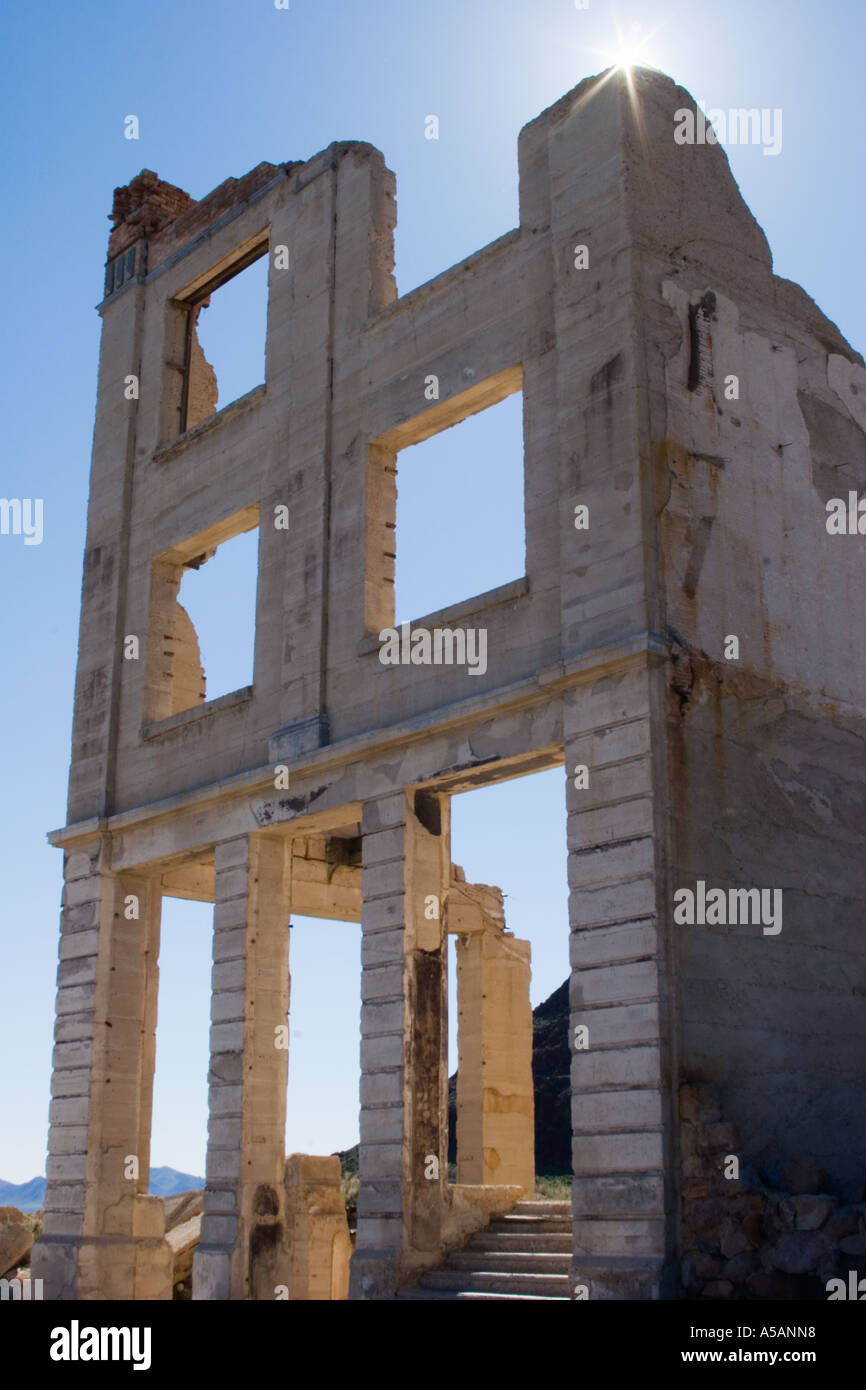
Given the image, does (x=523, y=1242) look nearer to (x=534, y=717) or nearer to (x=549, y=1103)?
(x=534, y=717)

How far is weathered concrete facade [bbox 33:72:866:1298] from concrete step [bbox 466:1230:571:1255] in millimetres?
506

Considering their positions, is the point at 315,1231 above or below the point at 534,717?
below

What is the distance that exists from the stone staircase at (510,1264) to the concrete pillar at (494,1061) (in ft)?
13.8

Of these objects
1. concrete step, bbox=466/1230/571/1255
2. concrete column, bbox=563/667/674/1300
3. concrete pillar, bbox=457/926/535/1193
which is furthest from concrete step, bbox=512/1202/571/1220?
concrete pillar, bbox=457/926/535/1193

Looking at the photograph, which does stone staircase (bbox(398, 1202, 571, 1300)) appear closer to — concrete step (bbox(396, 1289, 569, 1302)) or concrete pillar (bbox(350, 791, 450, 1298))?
concrete step (bbox(396, 1289, 569, 1302))

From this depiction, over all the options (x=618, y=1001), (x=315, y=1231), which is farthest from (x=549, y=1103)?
(x=618, y=1001)

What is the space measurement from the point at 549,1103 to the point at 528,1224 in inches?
822

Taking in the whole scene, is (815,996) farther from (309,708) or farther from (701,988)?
(309,708)

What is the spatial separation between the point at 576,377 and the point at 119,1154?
8.09 meters

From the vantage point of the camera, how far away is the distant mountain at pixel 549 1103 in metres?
31.3

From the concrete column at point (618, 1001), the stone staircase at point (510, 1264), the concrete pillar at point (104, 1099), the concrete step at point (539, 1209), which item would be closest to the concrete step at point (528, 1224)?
the stone staircase at point (510, 1264)

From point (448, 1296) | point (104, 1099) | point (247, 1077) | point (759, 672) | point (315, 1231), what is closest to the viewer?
point (448, 1296)

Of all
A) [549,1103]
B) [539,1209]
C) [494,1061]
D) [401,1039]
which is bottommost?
[539,1209]

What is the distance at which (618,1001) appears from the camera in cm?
995
